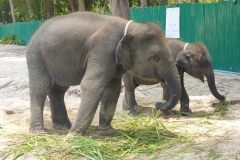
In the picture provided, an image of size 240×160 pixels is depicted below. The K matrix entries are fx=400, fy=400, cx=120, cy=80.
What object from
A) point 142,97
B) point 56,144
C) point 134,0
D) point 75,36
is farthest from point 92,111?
point 134,0

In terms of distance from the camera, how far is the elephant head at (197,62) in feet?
25.8

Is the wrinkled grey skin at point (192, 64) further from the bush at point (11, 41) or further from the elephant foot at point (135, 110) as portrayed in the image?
the bush at point (11, 41)

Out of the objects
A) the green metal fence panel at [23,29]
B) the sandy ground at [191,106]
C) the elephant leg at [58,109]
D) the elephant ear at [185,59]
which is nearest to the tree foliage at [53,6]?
the green metal fence panel at [23,29]

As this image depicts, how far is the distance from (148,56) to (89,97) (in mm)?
1002

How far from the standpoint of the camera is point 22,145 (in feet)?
17.3

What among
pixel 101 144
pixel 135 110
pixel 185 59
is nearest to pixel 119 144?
pixel 101 144

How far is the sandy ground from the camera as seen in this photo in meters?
4.97

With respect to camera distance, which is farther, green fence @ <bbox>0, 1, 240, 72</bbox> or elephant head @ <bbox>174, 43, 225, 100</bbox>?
green fence @ <bbox>0, 1, 240, 72</bbox>

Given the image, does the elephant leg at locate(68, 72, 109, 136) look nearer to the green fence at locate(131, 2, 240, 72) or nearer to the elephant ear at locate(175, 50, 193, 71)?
the elephant ear at locate(175, 50, 193, 71)

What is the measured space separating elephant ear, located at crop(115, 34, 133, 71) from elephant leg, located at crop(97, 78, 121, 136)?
67 cm

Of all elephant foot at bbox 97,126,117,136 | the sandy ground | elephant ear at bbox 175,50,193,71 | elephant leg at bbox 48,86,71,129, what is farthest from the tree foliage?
elephant foot at bbox 97,126,117,136

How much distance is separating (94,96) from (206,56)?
10.6 feet

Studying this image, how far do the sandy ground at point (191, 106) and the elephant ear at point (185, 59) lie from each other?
1.06 meters

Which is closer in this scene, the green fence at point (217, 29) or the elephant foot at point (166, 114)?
the elephant foot at point (166, 114)
